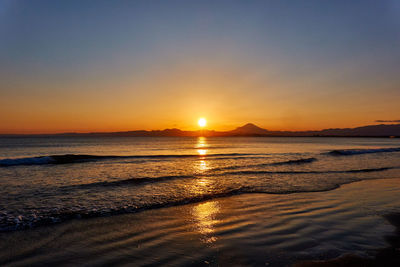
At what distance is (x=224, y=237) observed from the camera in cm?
649

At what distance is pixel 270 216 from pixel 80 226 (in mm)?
Answer: 6689

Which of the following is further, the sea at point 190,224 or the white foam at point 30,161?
the white foam at point 30,161

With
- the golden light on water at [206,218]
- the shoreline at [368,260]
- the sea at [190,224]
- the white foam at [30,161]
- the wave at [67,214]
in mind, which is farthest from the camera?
the white foam at [30,161]

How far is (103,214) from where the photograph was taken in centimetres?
895

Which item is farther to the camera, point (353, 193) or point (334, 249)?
point (353, 193)

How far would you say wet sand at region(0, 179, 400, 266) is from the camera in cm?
526

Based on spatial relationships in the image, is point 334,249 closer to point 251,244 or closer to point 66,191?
point 251,244

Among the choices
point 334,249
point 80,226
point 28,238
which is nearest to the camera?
point 334,249

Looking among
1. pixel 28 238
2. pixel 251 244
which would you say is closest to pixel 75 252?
pixel 28 238

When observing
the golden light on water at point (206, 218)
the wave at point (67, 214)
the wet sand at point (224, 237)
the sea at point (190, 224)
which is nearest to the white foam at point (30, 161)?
the sea at point (190, 224)

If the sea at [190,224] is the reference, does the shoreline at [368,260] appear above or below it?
above

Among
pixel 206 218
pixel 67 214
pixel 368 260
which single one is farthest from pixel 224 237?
pixel 67 214

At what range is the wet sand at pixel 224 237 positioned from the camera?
526cm

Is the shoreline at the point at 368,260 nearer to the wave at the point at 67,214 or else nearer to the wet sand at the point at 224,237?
the wet sand at the point at 224,237
